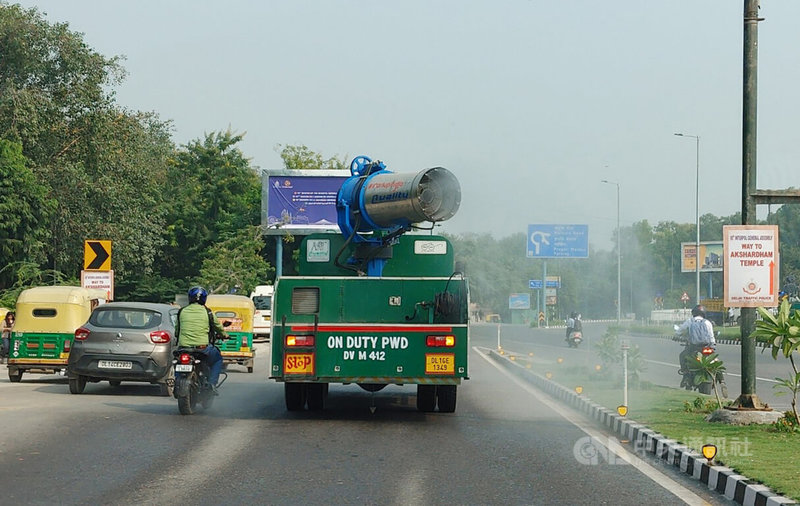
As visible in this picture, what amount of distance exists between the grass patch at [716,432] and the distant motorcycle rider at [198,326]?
582 centimetres

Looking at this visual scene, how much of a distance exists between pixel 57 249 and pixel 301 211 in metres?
10.4

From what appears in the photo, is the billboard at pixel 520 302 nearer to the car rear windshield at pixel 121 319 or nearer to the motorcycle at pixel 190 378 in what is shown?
the car rear windshield at pixel 121 319

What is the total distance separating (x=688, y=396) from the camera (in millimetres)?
19219

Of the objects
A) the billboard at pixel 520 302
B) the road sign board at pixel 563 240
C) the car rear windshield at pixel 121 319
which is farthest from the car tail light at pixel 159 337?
A: the billboard at pixel 520 302

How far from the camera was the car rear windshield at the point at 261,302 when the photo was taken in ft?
156

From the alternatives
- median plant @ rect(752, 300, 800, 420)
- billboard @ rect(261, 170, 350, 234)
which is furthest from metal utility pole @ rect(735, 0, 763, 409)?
billboard @ rect(261, 170, 350, 234)

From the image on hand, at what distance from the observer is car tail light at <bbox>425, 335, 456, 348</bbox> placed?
15688 mm

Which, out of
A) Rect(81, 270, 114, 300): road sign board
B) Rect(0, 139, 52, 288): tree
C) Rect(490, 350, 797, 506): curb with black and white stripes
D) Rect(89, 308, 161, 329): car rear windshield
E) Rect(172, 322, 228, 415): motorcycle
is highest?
Rect(0, 139, 52, 288): tree

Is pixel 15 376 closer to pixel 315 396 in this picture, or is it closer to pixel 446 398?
pixel 315 396

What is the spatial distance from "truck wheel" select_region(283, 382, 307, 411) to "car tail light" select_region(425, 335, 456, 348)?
7.57ft

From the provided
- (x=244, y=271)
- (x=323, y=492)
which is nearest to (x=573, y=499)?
(x=323, y=492)

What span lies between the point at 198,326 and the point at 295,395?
176 cm

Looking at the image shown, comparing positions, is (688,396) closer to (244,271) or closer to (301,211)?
(301,211)

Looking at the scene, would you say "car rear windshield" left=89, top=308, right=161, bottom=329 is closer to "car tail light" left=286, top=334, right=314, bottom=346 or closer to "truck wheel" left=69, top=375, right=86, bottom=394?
"truck wheel" left=69, top=375, right=86, bottom=394
